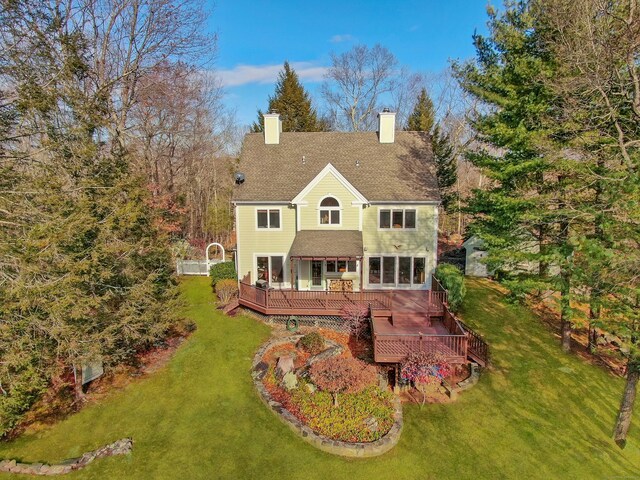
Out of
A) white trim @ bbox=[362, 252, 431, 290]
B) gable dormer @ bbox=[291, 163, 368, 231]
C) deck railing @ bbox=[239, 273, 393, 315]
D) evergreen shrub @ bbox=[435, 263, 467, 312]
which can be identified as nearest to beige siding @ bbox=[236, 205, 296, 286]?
gable dormer @ bbox=[291, 163, 368, 231]

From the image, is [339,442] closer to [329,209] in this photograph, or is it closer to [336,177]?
[329,209]

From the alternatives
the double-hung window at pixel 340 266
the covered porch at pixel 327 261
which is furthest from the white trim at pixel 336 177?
the double-hung window at pixel 340 266

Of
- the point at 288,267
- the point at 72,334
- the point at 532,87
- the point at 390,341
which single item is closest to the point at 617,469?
the point at 390,341

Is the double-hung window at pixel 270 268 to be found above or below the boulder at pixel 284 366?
above

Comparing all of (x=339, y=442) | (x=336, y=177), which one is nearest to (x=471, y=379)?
(x=339, y=442)

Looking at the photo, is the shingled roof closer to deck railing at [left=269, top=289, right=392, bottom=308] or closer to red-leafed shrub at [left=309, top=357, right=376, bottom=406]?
deck railing at [left=269, top=289, right=392, bottom=308]

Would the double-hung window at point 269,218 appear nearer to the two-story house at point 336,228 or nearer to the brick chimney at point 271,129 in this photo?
the two-story house at point 336,228

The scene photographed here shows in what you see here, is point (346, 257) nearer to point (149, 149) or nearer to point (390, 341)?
point (390, 341)
